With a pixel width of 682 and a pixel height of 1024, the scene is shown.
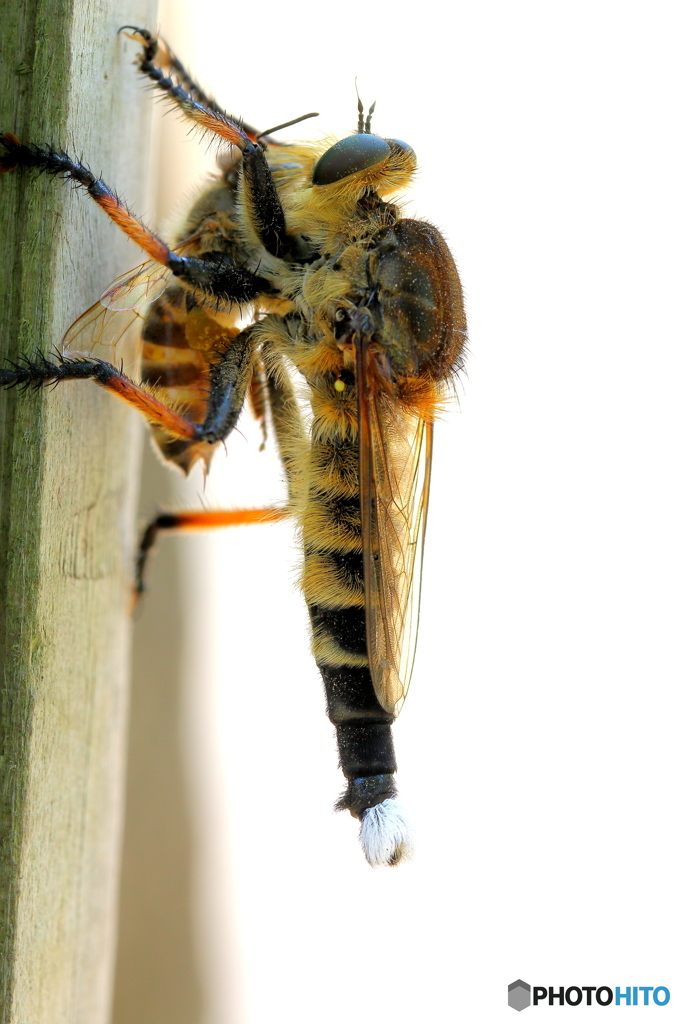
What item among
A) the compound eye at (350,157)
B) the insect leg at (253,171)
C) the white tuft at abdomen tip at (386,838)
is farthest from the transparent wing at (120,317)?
the white tuft at abdomen tip at (386,838)

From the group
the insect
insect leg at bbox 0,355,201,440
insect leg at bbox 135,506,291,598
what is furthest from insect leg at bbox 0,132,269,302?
insect leg at bbox 135,506,291,598

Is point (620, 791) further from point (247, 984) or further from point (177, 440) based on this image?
point (177, 440)

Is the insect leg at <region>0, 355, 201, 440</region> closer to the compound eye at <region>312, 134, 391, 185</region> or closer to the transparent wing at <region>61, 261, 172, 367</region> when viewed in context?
the transparent wing at <region>61, 261, 172, 367</region>

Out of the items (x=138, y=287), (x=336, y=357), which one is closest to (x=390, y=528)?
(x=336, y=357)

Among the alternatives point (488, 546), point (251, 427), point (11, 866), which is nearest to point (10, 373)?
point (11, 866)

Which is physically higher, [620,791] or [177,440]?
[177,440]

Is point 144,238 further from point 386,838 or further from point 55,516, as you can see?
point 386,838

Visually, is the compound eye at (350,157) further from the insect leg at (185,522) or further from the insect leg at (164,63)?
the insect leg at (185,522)
